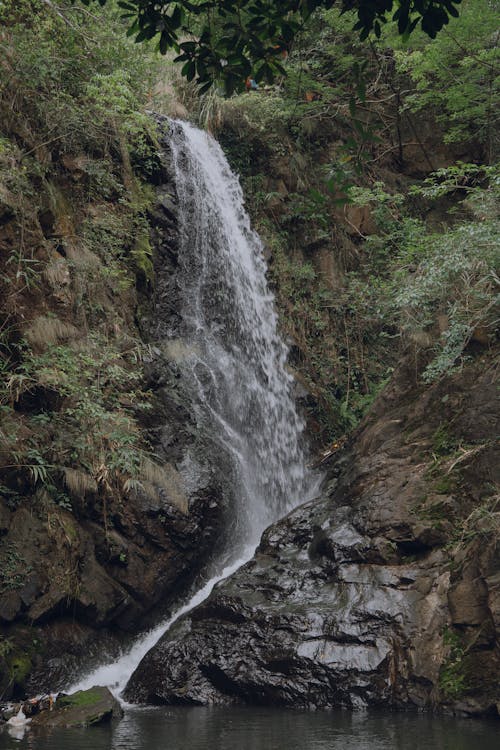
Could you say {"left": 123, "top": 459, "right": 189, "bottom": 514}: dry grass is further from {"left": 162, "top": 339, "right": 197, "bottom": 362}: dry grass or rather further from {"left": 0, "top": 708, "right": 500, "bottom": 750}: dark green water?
{"left": 0, "top": 708, "right": 500, "bottom": 750}: dark green water

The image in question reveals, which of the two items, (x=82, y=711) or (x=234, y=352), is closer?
(x=82, y=711)

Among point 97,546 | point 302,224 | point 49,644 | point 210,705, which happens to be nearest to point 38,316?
point 97,546

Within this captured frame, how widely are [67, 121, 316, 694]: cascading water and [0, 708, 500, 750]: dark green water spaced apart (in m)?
3.16

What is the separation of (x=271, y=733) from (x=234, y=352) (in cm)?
816

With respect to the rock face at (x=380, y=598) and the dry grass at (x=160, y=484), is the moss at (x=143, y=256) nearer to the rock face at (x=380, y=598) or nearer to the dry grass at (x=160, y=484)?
the dry grass at (x=160, y=484)

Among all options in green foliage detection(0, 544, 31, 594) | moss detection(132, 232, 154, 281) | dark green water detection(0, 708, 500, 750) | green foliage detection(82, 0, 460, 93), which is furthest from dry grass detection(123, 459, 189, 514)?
green foliage detection(82, 0, 460, 93)

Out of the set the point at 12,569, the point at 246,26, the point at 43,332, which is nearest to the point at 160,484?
the point at 12,569

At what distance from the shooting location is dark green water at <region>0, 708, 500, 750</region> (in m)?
5.36

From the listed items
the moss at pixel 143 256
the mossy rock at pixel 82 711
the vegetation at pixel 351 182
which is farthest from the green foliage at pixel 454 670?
the moss at pixel 143 256

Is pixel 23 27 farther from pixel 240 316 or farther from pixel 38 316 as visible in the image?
pixel 240 316

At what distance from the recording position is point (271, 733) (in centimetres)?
589

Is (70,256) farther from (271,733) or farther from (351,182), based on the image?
(271,733)

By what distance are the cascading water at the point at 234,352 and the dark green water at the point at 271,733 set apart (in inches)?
124

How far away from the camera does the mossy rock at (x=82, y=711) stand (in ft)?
21.0
